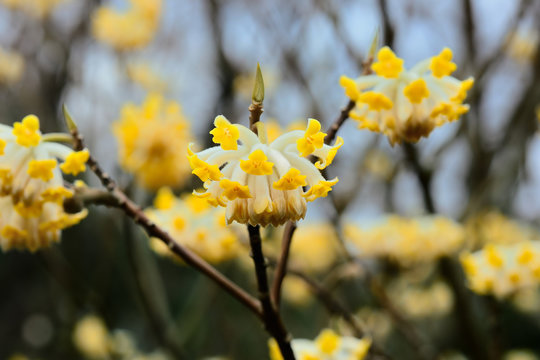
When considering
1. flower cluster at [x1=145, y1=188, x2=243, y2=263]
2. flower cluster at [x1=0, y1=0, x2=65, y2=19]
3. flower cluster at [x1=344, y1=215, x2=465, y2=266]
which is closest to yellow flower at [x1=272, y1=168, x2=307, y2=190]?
flower cluster at [x1=145, y1=188, x2=243, y2=263]

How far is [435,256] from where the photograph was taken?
1.89 metres

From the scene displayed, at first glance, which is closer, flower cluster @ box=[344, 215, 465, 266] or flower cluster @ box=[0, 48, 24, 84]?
flower cluster @ box=[344, 215, 465, 266]

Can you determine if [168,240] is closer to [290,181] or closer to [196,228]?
[290,181]

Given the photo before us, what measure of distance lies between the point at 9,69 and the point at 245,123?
5.07 ft

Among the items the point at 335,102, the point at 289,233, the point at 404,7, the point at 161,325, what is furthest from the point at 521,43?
the point at 289,233

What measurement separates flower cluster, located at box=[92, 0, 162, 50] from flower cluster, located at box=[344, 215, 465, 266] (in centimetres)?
173

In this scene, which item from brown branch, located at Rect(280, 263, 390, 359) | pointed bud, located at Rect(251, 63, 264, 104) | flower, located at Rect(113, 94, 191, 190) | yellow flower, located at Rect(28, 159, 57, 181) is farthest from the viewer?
flower, located at Rect(113, 94, 191, 190)

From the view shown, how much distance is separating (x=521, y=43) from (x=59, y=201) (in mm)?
3355

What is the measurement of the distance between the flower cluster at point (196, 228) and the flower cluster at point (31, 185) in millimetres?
440

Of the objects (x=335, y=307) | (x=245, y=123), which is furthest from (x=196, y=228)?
(x=245, y=123)

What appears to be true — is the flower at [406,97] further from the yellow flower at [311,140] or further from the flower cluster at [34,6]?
the flower cluster at [34,6]

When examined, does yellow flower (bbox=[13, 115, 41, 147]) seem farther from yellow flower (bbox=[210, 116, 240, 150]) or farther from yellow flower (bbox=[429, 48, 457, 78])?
yellow flower (bbox=[429, 48, 457, 78])

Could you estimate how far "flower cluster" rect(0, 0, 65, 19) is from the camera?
10.6ft

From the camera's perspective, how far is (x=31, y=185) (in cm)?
75
